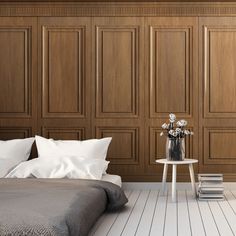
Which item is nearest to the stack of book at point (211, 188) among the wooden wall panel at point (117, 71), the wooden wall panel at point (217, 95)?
the wooden wall panel at point (217, 95)

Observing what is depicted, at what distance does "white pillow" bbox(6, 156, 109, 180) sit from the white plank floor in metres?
0.52

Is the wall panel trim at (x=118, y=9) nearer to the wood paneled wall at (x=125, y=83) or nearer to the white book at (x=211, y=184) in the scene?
the wood paneled wall at (x=125, y=83)

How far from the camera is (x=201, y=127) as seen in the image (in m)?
7.03

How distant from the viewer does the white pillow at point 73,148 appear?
6445 millimetres

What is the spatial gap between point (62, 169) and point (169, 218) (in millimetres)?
1344

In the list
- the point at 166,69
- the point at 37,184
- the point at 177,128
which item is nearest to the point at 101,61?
the point at 166,69

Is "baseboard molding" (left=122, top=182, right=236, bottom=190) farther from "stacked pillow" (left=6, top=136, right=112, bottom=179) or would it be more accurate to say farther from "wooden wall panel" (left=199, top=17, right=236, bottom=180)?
"stacked pillow" (left=6, top=136, right=112, bottom=179)

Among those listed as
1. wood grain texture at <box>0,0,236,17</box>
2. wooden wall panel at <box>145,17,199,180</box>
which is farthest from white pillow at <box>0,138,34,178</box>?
wood grain texture at <box>0,0,236,17</box>

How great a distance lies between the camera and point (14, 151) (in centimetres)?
655

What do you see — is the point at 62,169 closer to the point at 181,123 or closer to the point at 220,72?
the point at 181,123

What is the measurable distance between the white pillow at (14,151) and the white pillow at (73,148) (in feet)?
0.45

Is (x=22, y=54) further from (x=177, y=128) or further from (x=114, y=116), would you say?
(x=177, y=128)

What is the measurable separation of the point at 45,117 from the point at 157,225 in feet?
8.88

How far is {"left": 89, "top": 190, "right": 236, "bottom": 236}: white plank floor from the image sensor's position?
4.61 metres
